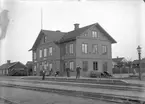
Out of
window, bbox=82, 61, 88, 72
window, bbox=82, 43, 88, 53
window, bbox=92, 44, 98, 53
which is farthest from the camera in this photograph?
window, bbox=92, 44, 98, 53

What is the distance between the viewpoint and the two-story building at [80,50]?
31.7m

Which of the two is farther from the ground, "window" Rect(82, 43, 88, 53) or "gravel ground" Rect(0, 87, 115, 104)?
"window" Rect(82, 43, 88, 53)

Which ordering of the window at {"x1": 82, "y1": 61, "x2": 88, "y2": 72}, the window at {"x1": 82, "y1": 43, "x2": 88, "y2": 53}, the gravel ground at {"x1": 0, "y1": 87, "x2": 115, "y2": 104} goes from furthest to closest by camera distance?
the window at {"x1": 82, "y1": 43, "x2": 88, "y2": 53} → the window at {"x1": 82, "y1": 61, "x2": 88, "y2": 72} → the gravel ground at {"x1": 0, "y1": 87, "x2": 115, "y2": 104}

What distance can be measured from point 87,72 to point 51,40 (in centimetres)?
940

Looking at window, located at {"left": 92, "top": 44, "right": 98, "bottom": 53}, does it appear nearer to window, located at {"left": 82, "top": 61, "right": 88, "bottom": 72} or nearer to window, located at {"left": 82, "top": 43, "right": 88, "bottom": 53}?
window, located at {"left": 82, "top": 43, "right": 88, "bottom": 53}

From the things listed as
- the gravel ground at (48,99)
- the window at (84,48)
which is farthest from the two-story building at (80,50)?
the gravel ground at (48,99)

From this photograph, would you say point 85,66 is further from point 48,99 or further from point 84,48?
point 48,99

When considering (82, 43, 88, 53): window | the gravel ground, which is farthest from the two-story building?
the gravel ground

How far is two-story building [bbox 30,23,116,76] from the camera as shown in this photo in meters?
31.7

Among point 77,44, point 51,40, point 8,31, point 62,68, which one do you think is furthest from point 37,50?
point 8,31

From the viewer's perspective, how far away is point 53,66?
1426 inches

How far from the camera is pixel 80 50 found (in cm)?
3167

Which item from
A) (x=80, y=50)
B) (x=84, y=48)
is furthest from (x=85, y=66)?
(x=84, y=48)

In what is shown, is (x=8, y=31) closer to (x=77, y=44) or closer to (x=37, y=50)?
(x=77, y=44)
